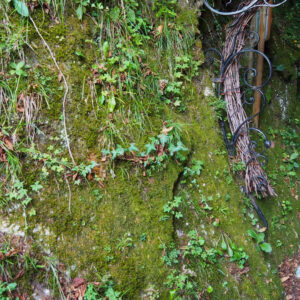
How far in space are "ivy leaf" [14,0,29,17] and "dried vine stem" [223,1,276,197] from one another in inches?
98.5

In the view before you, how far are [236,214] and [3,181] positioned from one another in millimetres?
2539

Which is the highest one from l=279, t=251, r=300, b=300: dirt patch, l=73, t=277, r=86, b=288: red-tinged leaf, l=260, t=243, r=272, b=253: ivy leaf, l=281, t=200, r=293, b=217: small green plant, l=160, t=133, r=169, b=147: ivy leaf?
l=160, t=133, r=169, b=147: ivy leaf

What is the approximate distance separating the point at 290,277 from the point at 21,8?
15.3 feet

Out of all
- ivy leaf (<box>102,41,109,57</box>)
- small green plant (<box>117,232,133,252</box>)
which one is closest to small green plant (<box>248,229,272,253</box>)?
small green plant (<box>117,232,133,252</box>)

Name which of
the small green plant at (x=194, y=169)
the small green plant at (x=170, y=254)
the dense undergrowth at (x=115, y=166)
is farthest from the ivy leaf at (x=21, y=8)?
the small green plant at (x=170, y=254)

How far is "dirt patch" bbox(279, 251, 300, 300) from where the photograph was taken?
3337 mm

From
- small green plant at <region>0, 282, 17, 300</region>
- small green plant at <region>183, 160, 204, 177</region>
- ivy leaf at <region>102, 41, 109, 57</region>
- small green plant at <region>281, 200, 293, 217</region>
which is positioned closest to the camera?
small green plant at <region>0, 282, 17, 300</region>

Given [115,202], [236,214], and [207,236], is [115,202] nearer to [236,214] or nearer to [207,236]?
[207,236]

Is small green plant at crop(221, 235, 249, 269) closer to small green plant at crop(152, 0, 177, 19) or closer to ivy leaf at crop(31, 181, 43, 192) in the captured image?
ivy leaf at crop(31, 181, 43, 192)

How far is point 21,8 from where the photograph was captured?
2.44 meters

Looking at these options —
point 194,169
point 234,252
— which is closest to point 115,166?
point 194,169

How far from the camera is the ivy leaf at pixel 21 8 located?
243cm

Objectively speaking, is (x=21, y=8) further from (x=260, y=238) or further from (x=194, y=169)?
(x=260, y=238)

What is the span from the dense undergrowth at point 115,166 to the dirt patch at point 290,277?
0.38 metres
